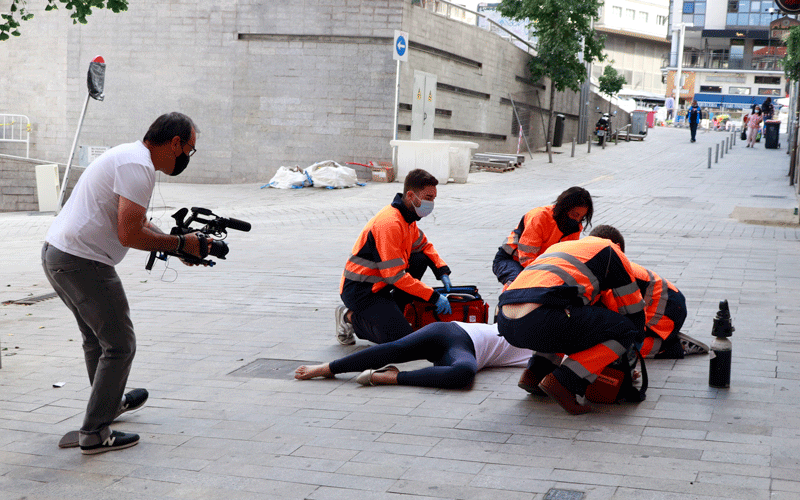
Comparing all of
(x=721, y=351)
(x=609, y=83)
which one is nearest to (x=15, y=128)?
(x=721, y=351)

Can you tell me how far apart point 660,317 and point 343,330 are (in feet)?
7.64

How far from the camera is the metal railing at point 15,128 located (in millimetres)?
23297

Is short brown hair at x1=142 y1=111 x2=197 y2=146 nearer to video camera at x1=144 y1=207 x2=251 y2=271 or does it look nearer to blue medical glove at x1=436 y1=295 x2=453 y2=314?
video camera at x1=144 y1=207 x2=251 y2=271

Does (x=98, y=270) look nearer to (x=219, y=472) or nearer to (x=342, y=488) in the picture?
(x=219, y=472)

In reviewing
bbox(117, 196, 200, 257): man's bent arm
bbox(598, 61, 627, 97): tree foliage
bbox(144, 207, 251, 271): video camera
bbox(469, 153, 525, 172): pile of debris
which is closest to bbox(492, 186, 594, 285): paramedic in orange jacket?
bbox(144, 207, 251, 271): video camera

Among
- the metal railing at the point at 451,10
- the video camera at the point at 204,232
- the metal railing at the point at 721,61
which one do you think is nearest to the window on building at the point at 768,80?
the metal railing at the point at 721,61

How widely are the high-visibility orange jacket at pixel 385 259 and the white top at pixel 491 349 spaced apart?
0.51 m

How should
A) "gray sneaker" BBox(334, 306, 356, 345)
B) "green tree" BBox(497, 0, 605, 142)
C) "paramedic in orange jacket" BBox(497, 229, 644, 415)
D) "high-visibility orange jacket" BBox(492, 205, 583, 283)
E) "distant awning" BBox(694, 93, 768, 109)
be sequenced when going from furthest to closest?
"distant awning" BBox(694, 93, 768, 109), "green tree" BBox(497, 0, 605, 142), "high-visibility orange jacket" BBox(492, 205, 583, 283), "gray sneaker" BBox(334, 306, 356, 345), "paramedic in orange jacket" BBox(497, 229, 644, 415)

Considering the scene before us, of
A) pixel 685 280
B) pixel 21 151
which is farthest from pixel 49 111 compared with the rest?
pixel 685 280

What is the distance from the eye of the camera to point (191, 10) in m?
21.9

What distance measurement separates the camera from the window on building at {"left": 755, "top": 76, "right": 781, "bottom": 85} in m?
72.7

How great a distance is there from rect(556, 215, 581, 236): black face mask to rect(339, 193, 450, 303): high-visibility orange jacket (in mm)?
1085

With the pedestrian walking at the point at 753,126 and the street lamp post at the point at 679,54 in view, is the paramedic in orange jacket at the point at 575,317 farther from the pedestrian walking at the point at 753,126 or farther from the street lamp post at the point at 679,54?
the street lamp post at the point at 679,54

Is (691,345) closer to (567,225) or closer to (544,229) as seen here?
(567,225)
